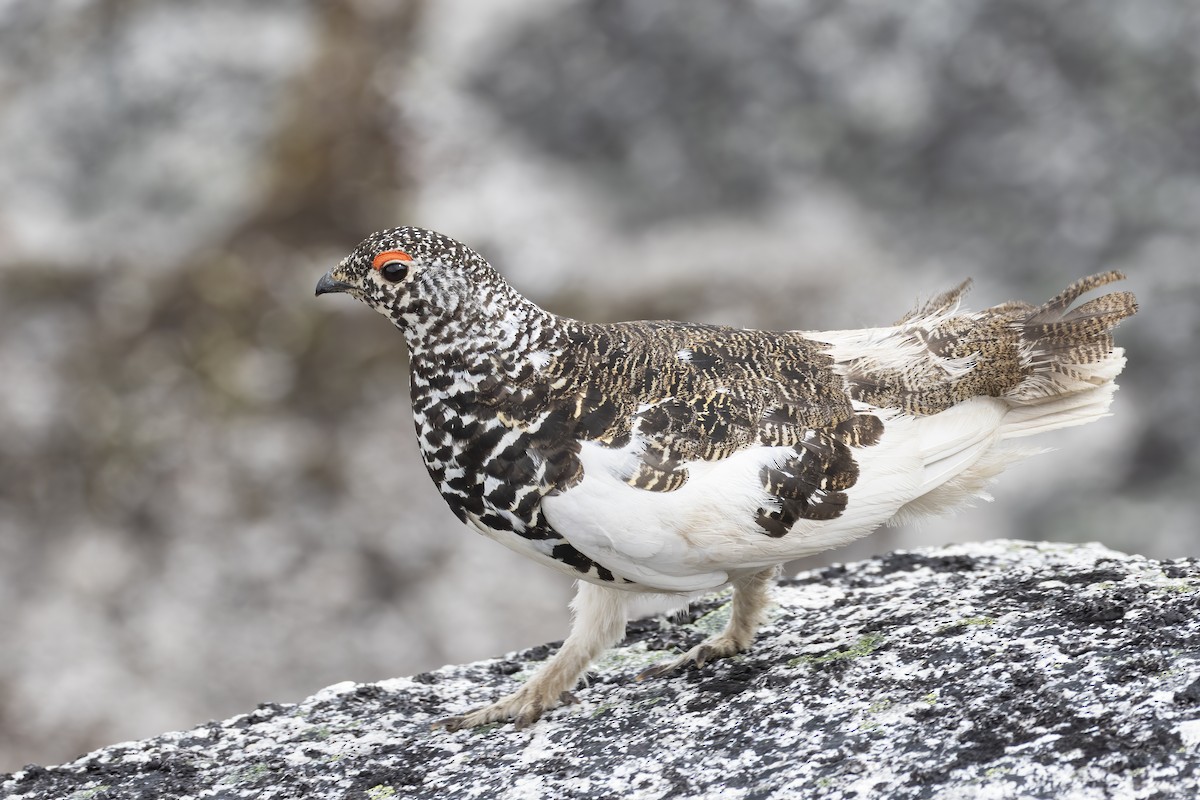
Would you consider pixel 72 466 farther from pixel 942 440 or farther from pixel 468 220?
pixel 942 440

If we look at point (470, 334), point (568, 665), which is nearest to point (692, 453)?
point (470, 334)

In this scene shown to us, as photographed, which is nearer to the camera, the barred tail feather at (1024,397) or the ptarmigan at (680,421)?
the ptarmigan at (680,421)

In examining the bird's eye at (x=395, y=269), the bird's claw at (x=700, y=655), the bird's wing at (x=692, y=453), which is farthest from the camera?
the bird's claw at (x=700, y=655)

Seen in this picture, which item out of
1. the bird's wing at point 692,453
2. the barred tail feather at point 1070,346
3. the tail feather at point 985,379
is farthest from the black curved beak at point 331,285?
the barred tail feather at point 1070,346

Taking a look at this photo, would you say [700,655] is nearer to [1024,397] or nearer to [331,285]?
[1024,397]

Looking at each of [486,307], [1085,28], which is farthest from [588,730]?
[1085,28]

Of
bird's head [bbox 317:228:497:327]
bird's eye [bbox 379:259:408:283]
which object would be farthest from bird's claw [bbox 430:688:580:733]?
bird's eye [bbox 379:259:408:283]

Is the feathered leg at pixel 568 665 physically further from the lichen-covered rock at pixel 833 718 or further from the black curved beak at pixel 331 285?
the black curved beak at pixel 331 285
